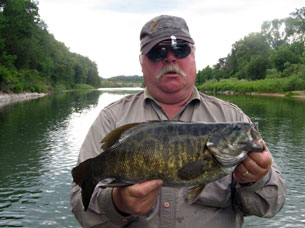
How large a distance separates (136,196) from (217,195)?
1.01 meters

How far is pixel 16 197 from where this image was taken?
9.91m

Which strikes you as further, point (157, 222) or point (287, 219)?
point (287, 219)

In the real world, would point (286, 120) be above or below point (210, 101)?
below

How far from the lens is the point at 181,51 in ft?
11.4

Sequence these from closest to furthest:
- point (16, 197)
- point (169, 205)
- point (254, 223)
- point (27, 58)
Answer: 1. point (169, 205)
2. point (254, 223)
3. point (16, 197)
4. point (27, 58)

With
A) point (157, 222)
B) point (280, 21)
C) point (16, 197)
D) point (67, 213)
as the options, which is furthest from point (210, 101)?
point (280, 21)

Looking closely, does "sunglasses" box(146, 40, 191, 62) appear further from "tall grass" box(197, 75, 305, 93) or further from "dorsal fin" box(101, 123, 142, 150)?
"tall grass" box(197, 75, 305, 93)

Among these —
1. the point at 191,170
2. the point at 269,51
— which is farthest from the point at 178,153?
the point at 269,51

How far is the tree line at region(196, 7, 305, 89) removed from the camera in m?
76.2

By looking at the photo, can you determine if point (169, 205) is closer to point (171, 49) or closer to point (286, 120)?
point (171, 49)

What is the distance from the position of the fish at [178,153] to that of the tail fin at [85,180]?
71 mm

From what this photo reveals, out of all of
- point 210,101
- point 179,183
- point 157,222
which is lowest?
point 157,222

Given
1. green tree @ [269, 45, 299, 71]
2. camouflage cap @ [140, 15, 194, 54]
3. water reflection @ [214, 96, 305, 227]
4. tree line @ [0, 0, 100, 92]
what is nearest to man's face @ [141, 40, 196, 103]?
camouflage cap @ [140, 15, 194, 54]

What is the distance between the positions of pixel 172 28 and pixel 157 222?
2.15 metres
